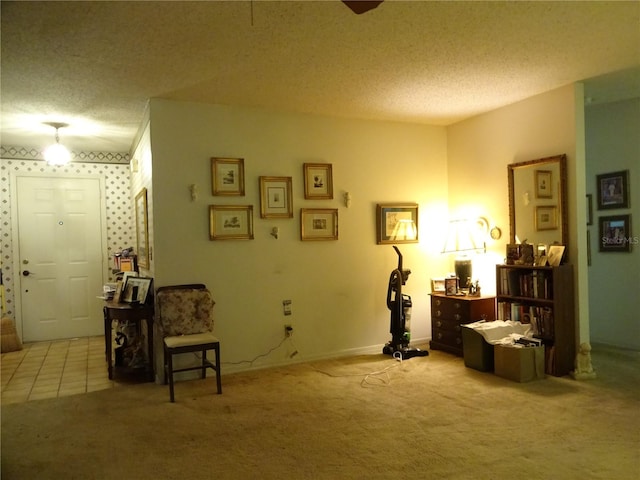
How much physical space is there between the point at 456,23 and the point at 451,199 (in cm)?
284

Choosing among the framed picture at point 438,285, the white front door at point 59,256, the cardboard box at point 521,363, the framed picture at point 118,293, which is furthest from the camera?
the white front door at point 59,256

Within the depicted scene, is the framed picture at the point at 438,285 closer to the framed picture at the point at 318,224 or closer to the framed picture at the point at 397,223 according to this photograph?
the framed picture at the point at 397,223

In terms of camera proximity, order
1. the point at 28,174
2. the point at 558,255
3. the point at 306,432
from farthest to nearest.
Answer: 1. the point at 28,174
2. the point at 558,255
3. the point at 306,432

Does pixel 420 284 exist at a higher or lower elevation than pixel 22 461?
higher

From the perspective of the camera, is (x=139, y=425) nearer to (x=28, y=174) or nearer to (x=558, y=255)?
(x=558, y=255)

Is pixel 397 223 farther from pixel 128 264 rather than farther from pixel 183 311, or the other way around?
pixel 128 264

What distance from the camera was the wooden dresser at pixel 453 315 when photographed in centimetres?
454

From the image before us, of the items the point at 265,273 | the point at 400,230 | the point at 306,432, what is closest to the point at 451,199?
the point at 400,230

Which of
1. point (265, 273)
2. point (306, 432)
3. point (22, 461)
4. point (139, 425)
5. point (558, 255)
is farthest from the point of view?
point (265, 273)

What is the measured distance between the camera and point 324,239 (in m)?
4.80

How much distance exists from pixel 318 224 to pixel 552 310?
2.35m

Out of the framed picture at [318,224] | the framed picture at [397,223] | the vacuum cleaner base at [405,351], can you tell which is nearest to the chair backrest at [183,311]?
the framed picture at [318,224]

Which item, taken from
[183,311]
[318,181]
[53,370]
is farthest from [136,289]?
[318,181]

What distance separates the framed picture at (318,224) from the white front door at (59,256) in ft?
10.9
